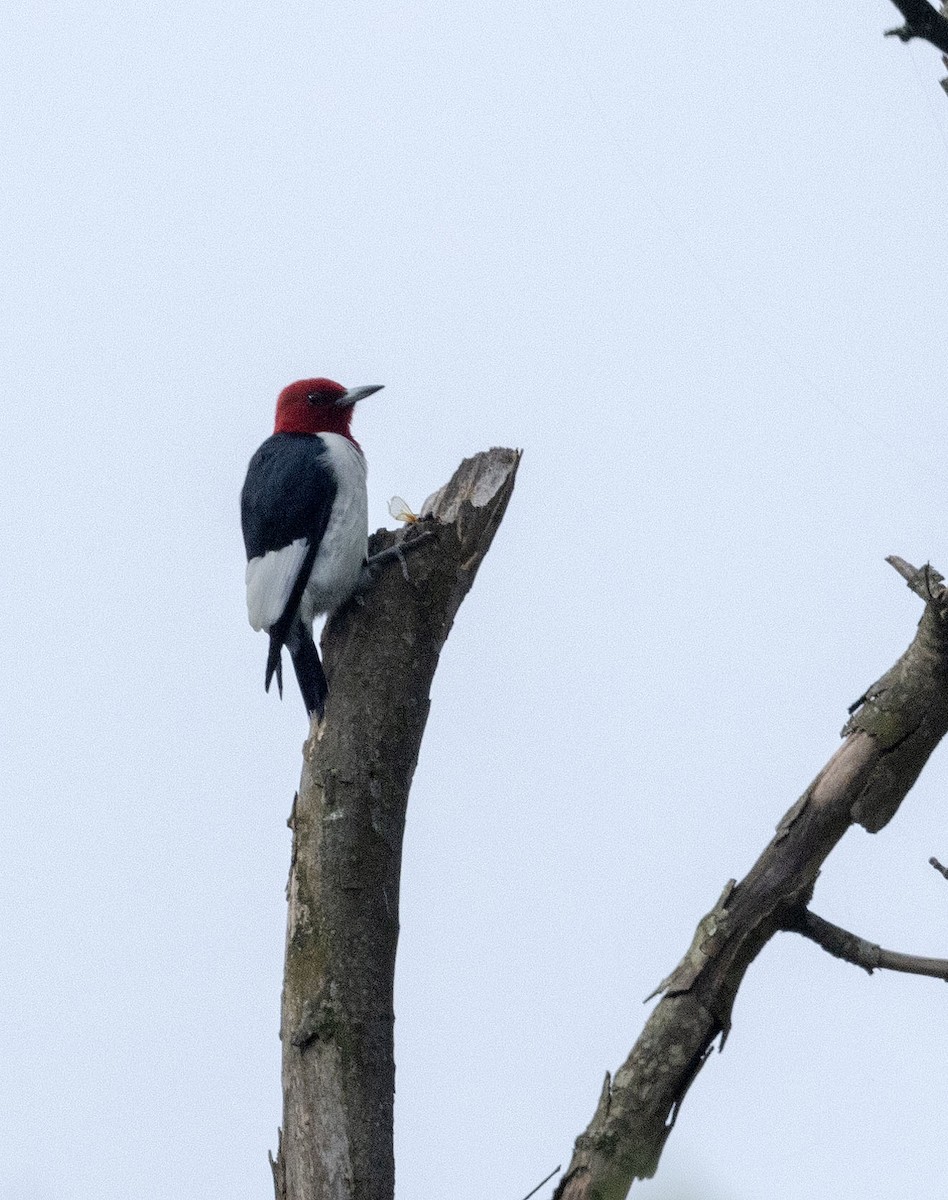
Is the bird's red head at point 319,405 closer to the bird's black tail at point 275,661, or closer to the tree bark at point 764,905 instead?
the bird's black tail at point 275,661

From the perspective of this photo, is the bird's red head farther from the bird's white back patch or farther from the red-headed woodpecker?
the bird's white back patch

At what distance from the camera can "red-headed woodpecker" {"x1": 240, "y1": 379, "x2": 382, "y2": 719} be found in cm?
448

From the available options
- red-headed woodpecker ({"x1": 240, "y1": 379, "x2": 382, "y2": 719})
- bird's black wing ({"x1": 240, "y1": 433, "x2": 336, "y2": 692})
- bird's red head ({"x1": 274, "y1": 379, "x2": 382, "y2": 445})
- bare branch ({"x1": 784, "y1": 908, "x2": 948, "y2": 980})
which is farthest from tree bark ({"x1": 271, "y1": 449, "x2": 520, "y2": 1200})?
bird's red head ({"x1": 274, "y1": 379, "x2": 382, "y2": 445})

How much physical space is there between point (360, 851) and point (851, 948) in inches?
45.9

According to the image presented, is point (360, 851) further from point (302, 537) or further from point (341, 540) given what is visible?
point (302, 537)

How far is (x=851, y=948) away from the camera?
2.87 meters

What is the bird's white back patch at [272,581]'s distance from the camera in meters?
4.69

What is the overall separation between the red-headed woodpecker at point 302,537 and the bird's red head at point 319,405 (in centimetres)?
16

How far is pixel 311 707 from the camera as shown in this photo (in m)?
4.12

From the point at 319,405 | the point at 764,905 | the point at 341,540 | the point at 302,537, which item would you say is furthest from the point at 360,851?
the point at 319,405

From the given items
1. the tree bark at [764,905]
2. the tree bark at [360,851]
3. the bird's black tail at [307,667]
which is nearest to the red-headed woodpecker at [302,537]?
the bird's black tail at [307,667]

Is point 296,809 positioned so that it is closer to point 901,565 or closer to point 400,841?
point 400,841

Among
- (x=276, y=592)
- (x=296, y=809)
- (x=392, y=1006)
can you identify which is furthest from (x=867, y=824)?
(x=276, y=592)

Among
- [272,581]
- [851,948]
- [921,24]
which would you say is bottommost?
[851,948]
